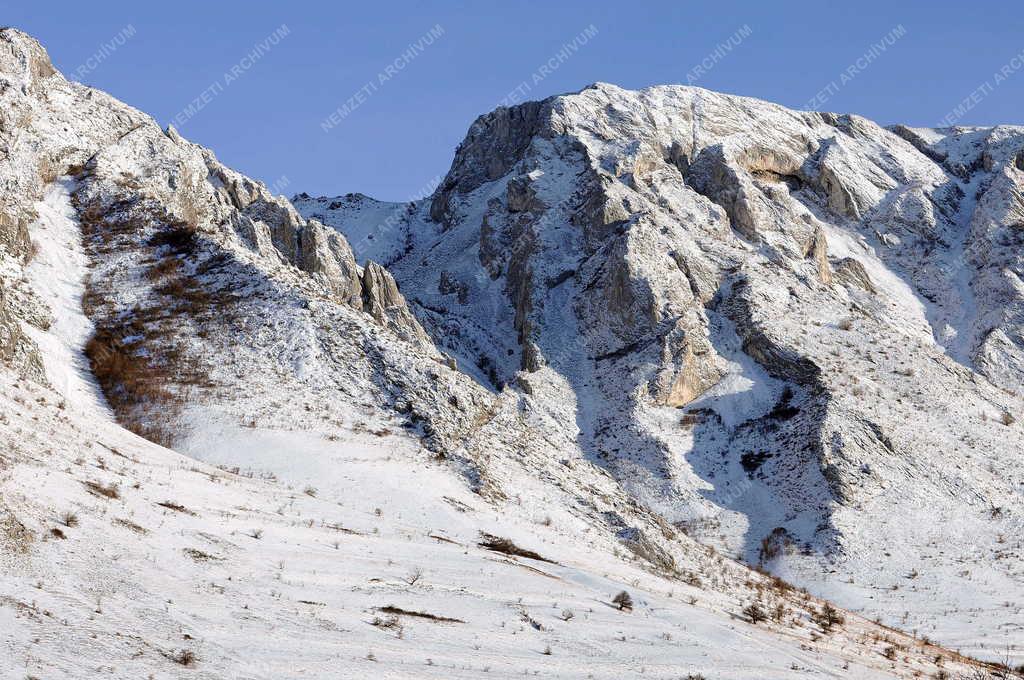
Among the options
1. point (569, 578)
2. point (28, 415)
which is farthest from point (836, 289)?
point (28, 415)

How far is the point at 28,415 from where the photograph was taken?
2133 centimetres

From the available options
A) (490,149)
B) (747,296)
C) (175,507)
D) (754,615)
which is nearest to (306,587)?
(175,507)

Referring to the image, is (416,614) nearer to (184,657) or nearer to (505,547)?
(184,657)

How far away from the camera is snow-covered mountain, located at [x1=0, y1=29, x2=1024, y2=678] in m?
16.1

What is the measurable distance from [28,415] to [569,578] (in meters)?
13.2

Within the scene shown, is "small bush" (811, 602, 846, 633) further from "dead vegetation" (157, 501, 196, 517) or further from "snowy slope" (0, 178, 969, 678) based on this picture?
"dead vegetation" (157, 501, 196, 517)

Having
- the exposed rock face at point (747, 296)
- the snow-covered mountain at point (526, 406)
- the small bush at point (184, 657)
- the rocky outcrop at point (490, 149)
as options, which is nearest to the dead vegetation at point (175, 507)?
the snow-covered mountain at point (526, 406)

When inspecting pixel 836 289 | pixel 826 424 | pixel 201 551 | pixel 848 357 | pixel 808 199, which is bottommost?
pixel 201 551

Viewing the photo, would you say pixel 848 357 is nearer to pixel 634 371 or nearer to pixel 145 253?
pixel 634 371

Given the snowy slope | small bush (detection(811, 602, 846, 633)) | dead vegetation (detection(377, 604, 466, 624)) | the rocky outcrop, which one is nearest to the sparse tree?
the snowy slope

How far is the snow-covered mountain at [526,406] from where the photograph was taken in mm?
16094

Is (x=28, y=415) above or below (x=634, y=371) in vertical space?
below

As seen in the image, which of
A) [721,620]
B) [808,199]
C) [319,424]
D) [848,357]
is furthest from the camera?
[808,199]

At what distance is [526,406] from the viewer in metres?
49.8
